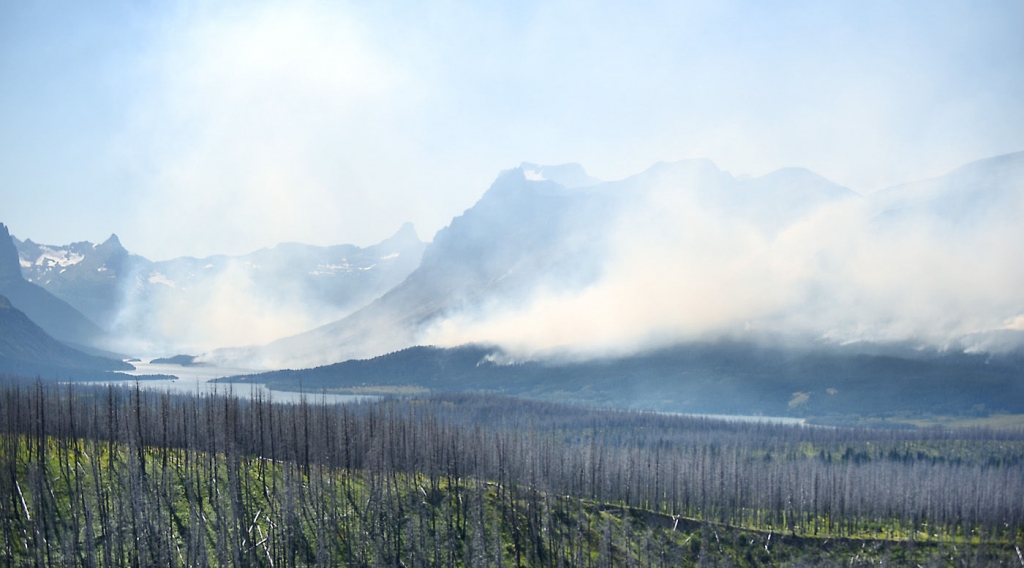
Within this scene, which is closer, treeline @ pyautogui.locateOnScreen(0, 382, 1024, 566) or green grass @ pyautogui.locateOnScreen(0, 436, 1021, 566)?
green grass @ pyautogui.locateOnScreen(0, 436, 1021, 566)

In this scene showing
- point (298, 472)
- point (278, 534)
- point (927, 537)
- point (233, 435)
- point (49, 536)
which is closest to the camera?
point (49, 536)

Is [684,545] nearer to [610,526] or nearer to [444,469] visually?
[610,526]

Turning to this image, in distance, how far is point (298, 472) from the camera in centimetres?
14188

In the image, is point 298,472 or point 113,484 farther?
point 298,472

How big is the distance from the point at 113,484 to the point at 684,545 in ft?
359

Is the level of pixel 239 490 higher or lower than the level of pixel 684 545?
higher

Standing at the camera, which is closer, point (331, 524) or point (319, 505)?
point (331, 524)

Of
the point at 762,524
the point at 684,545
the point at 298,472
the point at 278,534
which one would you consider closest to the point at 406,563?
the point at 278,534

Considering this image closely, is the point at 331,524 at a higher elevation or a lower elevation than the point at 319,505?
lower

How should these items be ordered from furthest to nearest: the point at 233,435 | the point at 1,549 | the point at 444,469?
1. the point at 444,469
2. the point at 233,435
3. the point at 1,549

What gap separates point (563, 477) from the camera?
603 feet

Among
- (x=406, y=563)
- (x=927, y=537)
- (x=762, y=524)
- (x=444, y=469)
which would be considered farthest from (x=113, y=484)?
(x=927, y=537)

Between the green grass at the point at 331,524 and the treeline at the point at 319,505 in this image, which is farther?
the treeline at the point at 319,505

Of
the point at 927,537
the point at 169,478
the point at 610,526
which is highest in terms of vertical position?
the point at 169,478
